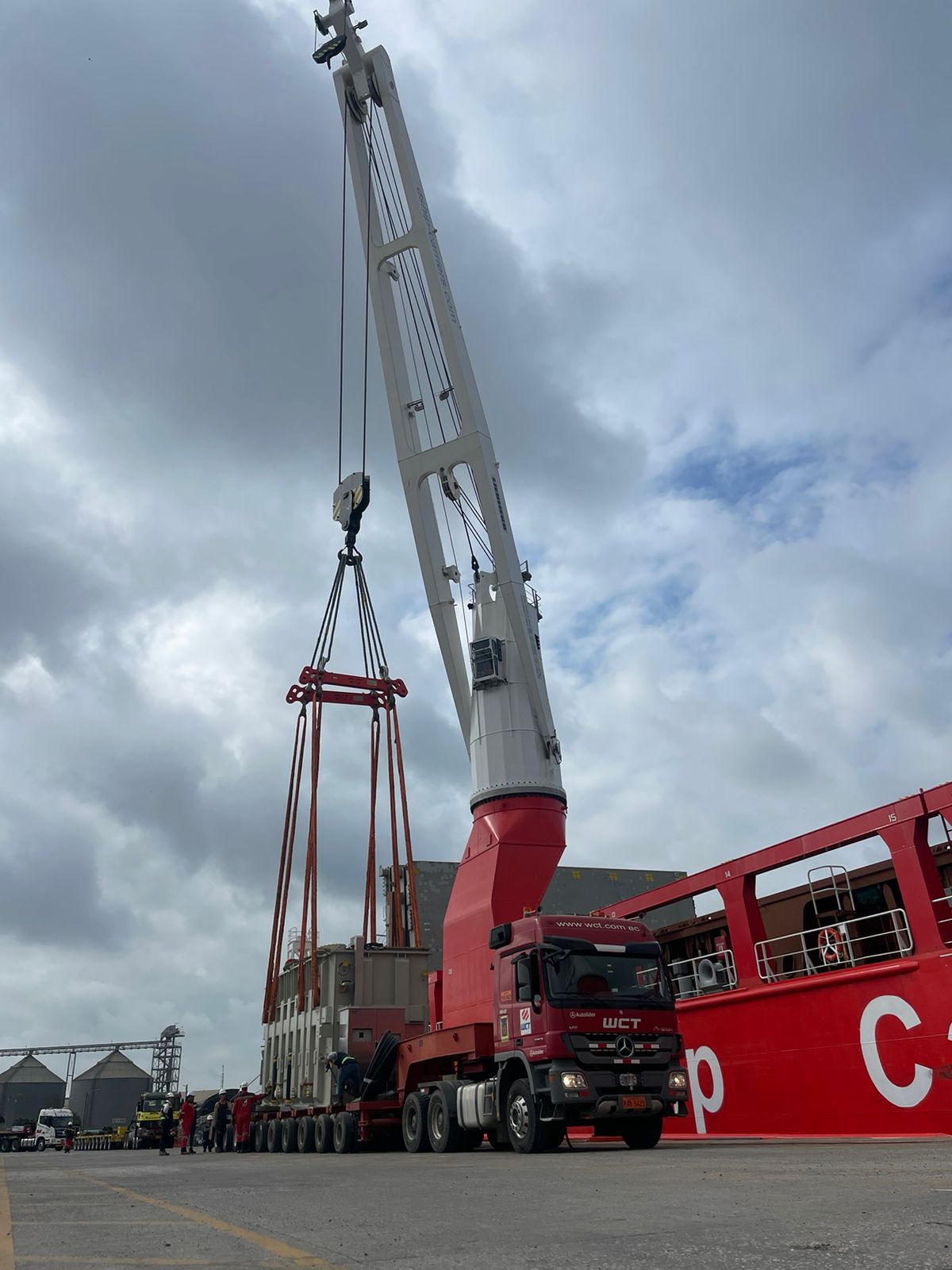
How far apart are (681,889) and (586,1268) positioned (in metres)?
12.0

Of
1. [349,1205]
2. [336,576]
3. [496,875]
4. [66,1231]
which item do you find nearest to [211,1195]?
[349,1205]

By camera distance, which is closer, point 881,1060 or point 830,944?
point 881,1060

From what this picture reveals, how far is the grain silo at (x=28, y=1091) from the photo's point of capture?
6600 centimetres

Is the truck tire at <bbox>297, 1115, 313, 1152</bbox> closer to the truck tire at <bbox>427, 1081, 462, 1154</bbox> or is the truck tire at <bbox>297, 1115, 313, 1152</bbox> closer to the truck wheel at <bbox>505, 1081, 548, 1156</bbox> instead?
the truck tire at <bbox>427, 1081, 462, 1154</bbox>

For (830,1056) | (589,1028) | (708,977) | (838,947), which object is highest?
(838,947)

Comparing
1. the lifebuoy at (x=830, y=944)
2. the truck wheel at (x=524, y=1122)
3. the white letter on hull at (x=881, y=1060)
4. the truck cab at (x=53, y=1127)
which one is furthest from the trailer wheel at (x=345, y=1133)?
the truck cab at (x=53, y=1127)

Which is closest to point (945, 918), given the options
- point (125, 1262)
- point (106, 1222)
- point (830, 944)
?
point (830, 944)

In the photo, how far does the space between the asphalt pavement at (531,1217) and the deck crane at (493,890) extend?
200 cm

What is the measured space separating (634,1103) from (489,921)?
4.71m

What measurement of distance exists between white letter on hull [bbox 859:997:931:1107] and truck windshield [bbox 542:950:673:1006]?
226cm

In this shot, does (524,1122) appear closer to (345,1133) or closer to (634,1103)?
(634,1103)

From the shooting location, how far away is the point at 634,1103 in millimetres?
11453

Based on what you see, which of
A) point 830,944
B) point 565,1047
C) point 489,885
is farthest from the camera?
point 489,885

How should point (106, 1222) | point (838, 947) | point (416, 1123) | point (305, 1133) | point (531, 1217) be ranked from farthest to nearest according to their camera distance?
point (305, 1133) < point (416, 1123) < point (838, 947) < point (106, 1222) < point (531, 1217)
